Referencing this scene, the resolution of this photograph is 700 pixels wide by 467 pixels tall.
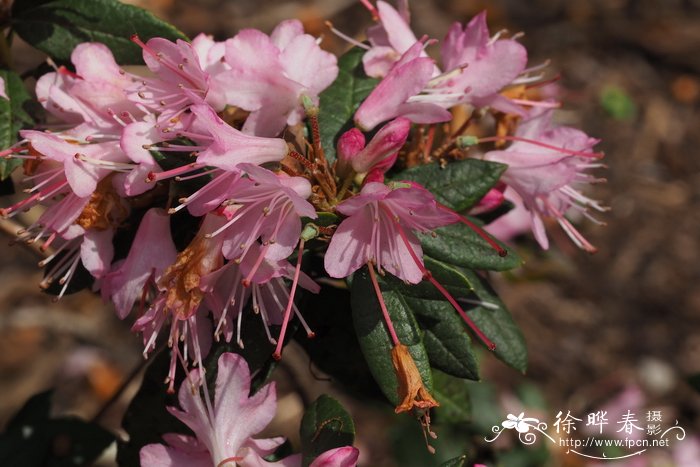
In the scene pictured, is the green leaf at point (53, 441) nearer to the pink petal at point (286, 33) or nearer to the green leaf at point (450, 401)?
the green leaf at point (450, 401)

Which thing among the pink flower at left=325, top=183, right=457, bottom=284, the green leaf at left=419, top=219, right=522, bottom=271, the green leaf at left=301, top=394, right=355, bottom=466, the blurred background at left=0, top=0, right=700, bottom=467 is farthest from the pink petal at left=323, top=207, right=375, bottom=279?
the blurred background at left=0, top=0, right=700, bottom=467

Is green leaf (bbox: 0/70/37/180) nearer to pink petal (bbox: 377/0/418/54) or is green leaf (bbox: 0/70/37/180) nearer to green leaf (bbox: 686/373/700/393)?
pink petal (bbox: 377/0/418/54)

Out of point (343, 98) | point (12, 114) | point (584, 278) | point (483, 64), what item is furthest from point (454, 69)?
point (584, 278)

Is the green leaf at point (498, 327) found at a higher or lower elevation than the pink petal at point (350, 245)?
lower

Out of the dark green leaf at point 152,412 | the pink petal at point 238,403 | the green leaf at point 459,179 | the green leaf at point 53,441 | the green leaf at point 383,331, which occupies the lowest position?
the green leaf at point 53,441

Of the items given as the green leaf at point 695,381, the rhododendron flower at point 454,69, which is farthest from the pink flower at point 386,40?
the green leaf at point 695,381

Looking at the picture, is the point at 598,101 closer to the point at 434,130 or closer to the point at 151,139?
the point at 434,130

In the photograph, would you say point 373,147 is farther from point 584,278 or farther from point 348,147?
point 584,278
